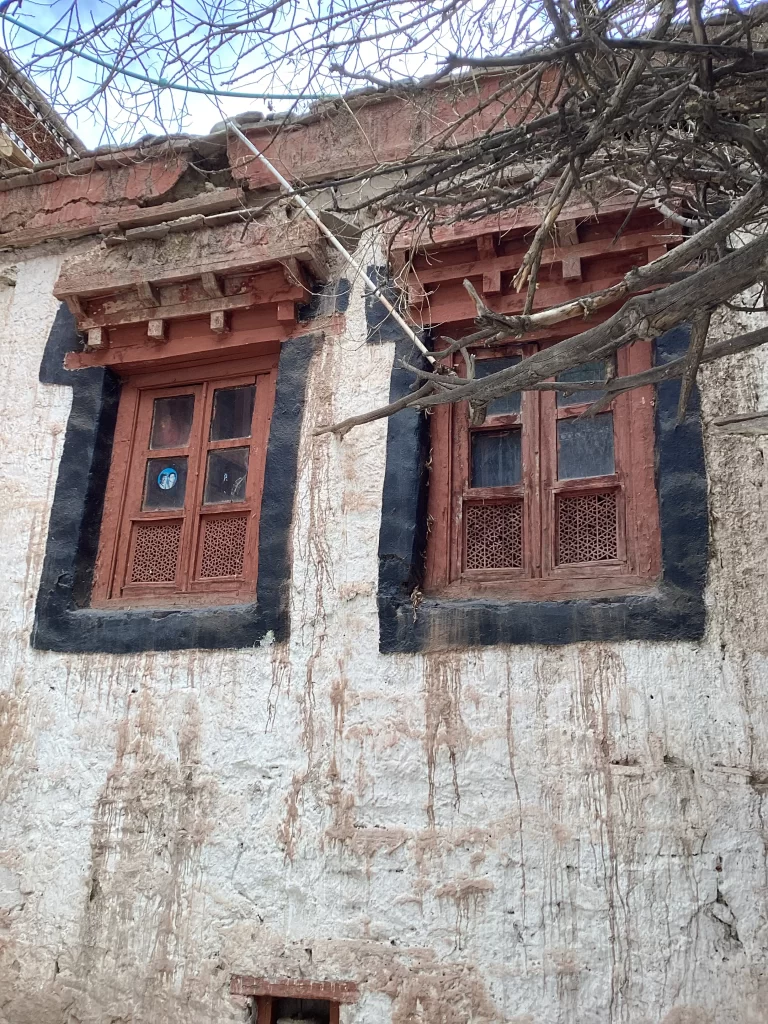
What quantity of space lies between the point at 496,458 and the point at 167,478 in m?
1.81

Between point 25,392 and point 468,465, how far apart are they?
2.62 m

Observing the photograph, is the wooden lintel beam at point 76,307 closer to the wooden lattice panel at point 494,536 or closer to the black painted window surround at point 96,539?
the black painted window surround at point 96,539

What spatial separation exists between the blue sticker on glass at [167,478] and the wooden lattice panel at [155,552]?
0.22 meters

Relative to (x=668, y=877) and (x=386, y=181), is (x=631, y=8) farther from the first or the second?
(x=668, y=877)

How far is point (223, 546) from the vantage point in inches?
181

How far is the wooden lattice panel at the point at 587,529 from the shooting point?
13.1 ft

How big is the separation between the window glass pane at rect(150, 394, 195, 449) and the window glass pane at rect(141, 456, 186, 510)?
0.11m

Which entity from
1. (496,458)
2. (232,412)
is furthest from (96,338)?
(496,458)

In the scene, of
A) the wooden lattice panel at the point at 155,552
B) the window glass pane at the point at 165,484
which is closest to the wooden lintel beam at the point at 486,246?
the window glass pane at the point at 165,484

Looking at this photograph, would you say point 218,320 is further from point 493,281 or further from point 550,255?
point 550,255

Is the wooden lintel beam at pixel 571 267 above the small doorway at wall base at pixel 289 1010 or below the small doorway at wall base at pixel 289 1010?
above

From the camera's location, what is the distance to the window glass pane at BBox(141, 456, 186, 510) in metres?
4.81

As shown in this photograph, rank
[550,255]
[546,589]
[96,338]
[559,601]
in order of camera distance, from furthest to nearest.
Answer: [96,338]
[550,255]
[546,589]
[559,601]

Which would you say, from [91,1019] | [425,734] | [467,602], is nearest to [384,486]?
[467,602]
